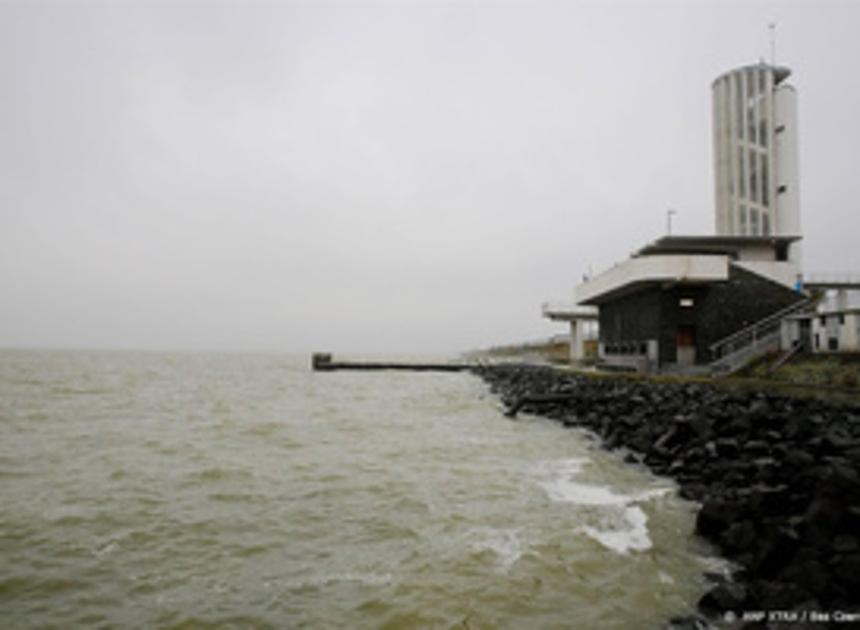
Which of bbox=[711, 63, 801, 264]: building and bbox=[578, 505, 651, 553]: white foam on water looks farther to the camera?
bbox=[711, 63, 801, 264]: building

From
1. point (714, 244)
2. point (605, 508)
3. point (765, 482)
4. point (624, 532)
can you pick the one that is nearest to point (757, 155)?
point (714, 244)

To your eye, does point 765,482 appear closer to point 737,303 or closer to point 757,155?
point 737,303

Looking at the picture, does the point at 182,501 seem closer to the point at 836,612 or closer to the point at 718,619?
the point at 718,619

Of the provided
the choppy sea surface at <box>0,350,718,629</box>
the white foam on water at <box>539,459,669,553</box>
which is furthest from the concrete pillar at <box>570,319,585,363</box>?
the white foam on water at <box>539,459,669,553</box>

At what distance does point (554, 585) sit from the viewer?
16.1 feet

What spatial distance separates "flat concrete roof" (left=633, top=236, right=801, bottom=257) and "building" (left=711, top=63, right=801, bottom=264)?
27146mm

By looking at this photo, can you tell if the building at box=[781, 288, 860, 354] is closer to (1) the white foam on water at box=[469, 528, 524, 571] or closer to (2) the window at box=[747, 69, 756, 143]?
(1) the white foam on water at box=[469, 528, 524, 571]

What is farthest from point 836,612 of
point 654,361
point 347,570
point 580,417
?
point 654,361

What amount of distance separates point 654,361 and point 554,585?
2192cm

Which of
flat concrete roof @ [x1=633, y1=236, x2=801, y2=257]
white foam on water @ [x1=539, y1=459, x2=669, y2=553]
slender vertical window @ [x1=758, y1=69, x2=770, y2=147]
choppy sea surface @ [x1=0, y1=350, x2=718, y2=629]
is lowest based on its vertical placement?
choppy sea surface @ [x1=0, y1=350, x2=718, y2=629]

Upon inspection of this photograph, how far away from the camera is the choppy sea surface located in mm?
4480

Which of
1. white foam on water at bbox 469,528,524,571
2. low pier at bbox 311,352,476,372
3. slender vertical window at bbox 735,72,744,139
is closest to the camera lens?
white foam on water at bbox 469,528,524,571

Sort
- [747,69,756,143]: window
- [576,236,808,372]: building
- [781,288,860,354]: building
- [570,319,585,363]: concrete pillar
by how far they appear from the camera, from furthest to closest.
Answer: [747,69,756,143]: window
[570,319,585,363]: concrete pillar
[576,236,808,372]: building
[781,288,860,354]: building

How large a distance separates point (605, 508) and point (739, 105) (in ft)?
205
